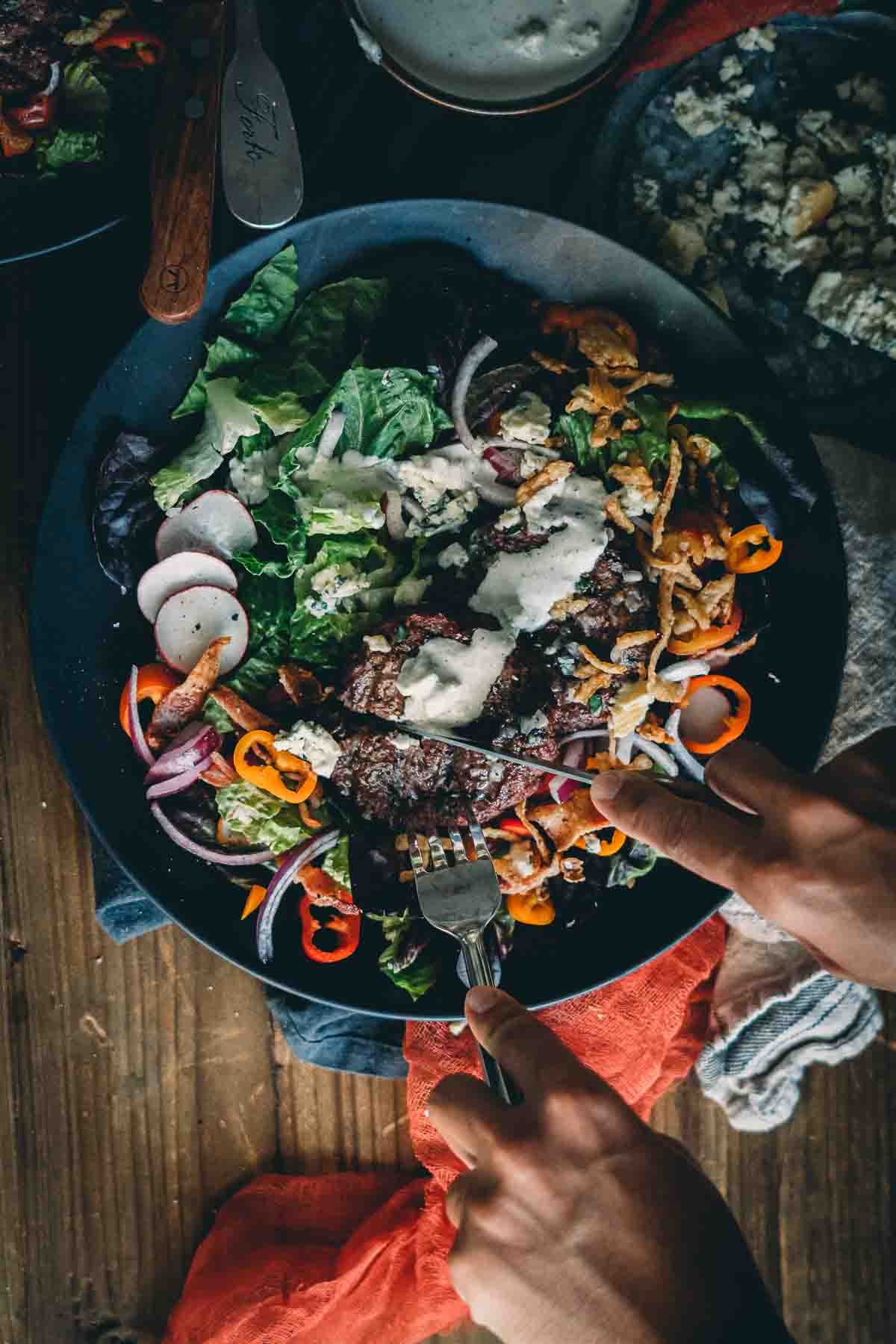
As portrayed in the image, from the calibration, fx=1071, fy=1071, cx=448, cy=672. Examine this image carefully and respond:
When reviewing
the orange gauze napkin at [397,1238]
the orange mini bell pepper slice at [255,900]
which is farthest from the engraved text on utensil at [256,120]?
the orange gauze napkin at [397,1238]

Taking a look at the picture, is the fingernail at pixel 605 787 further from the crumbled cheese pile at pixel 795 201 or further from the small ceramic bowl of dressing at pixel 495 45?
the small ceramic bowl of dressing at pixel 495 45

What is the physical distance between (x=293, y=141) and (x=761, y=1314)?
2.96 m

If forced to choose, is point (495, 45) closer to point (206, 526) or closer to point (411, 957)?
point (206, 526)

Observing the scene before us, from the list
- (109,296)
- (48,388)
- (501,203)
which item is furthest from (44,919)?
(501,203)

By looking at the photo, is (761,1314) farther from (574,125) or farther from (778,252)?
Result: (574,125)

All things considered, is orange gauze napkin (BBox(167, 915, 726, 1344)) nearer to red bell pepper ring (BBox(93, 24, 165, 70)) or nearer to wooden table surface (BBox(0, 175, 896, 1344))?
wooden table surface (BBox(0, 175, 896, 1344))

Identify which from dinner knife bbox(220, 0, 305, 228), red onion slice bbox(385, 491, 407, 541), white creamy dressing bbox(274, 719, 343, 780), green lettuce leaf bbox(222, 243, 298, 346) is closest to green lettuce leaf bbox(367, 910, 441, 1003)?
white creamy dressing bbox(274, 719, 343, 780)

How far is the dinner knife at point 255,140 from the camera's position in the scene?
2912 mm

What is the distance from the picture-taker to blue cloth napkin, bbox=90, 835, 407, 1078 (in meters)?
3.35

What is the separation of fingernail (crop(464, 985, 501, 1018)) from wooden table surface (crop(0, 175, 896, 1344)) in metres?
1.67

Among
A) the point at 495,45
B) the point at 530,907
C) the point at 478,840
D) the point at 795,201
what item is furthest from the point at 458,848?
the point at 495,45

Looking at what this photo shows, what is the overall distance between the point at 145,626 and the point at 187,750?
430 millimetres

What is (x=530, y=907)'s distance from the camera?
3217 millimetres

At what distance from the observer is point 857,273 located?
3.29 metres
